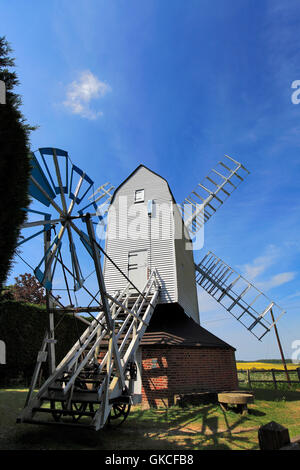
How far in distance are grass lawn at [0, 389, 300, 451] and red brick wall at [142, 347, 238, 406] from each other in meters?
1.04

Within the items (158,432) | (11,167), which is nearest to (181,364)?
(158,432)

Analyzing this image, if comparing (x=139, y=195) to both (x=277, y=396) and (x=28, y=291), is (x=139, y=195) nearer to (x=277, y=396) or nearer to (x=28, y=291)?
(x=277, y=396)

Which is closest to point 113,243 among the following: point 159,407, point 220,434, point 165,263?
point 165,263

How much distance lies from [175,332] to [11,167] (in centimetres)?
1070

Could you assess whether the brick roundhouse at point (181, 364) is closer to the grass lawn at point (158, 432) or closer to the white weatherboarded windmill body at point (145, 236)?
the grass lawn at point (158, 432)

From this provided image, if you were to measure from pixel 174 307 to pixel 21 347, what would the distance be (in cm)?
742

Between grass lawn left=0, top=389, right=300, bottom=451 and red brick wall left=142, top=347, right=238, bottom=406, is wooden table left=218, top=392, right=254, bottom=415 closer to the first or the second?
grass lawn left=0, top=389, right=300, bottom=451

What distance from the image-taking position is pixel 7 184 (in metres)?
3.81

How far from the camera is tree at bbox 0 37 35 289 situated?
12.3ft

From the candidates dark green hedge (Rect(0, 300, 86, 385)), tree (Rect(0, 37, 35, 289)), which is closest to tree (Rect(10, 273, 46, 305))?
dark green hedge (Rect(0, 300, 86, 385))
